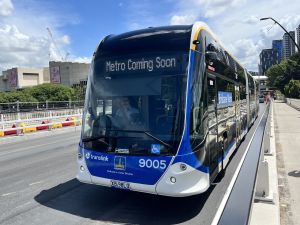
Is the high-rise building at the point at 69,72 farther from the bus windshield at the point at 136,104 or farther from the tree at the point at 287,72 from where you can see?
the bus windshield at the point at 136,104

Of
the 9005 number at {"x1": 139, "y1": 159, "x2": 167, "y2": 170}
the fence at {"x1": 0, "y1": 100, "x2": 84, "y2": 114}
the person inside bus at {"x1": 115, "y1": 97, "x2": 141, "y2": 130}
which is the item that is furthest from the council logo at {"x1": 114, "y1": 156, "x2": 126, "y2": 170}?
the fence at {"x1": 0, "y1": 100, "x2": 84, "y2": 114}

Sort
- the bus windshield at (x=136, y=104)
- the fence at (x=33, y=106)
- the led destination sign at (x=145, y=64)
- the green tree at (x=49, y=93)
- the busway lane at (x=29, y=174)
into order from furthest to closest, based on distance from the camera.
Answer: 1. the green tree at (x=49, y=93)
2. the fence at (x=33, y=106)
3. the busway lane at (x=29, y=174)
4. the led destination sign at (x=145, y=64)
5. the bus windshield at (x=136, y=104)

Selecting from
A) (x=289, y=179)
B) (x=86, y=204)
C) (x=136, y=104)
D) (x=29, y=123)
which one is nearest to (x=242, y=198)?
(x=136, y=104)

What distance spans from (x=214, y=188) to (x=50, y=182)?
12.2ft

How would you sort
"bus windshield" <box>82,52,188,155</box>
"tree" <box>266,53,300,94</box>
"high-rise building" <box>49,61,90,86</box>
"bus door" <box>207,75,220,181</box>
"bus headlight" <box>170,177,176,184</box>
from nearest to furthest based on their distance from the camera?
"bus headlight" <box>170,177,176,184</box>
"bus windshield" <box>82,52,188,155</box>
"bus door" <box>207,75,220,181</box>
"tree" <box>266,53,300,94</box>
"high-rise building" <box>49,61,90,86</box>

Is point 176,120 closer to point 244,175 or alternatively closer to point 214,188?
point 244,175

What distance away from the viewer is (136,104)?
19.8 ft

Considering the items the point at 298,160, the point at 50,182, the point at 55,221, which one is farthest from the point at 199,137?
the point at 298,160

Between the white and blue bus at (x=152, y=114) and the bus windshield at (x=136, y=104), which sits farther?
the bus windshield at (x=136, y=104)

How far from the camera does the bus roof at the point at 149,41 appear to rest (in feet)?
19.8

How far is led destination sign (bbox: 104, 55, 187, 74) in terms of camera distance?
5.91 metres

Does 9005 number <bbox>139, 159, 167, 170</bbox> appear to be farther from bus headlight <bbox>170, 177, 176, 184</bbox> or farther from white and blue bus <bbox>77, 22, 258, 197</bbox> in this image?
bus headlight <bbox>170, 177, 176, 184</bbox>

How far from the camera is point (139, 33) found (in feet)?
21.5

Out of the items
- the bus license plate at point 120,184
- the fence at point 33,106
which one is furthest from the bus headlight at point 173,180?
the fence at point 33,106
